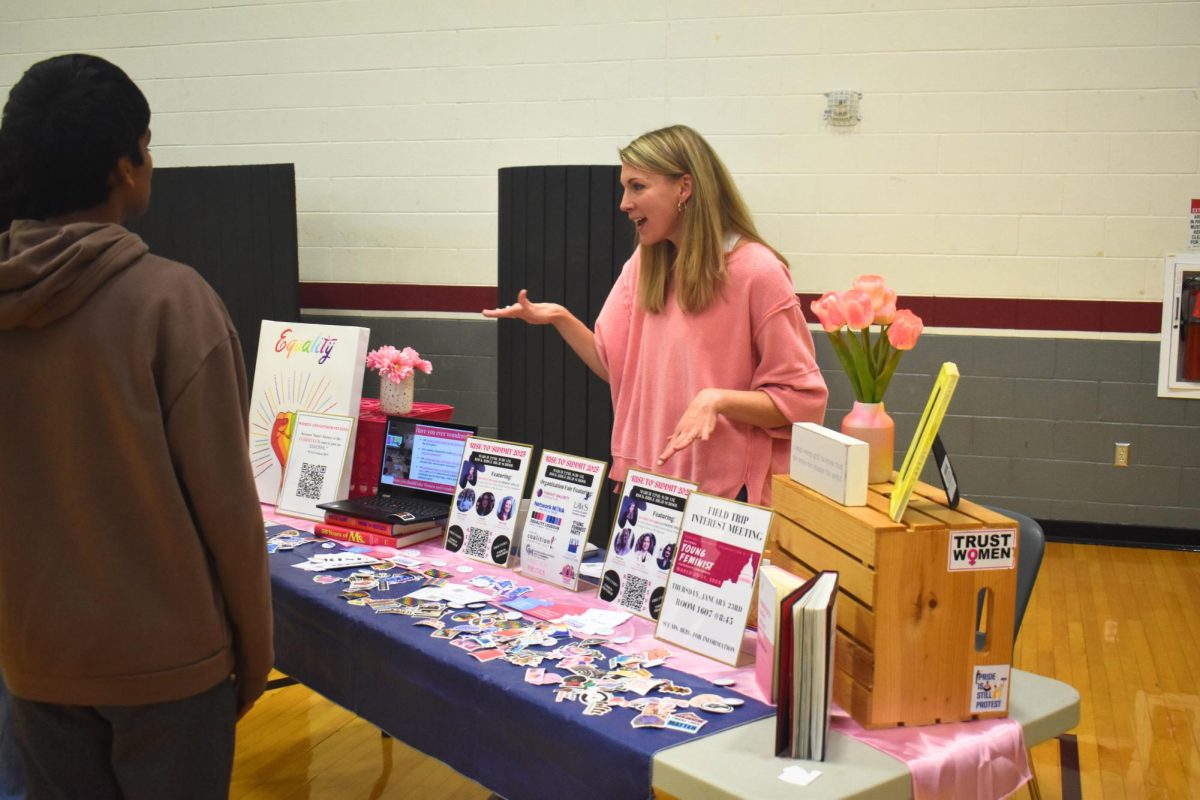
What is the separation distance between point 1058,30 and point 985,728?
14.2ft

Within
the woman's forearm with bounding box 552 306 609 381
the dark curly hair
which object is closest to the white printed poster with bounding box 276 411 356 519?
the woman's forearm with bounding box 552 306 609 381

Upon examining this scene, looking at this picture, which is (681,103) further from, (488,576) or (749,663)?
(749,663)

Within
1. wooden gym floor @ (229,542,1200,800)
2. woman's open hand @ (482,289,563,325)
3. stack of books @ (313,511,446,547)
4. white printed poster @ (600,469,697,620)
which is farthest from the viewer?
wooden gym floor @ (229,542,1200,800)

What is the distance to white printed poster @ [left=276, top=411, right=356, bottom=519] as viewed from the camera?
264 centimetres

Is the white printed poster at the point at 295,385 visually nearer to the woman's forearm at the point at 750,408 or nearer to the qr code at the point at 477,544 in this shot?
the qr code at the point at 477,544

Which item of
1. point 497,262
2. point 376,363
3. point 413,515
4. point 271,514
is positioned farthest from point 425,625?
point 497,262

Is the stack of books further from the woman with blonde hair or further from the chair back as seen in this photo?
the chair back

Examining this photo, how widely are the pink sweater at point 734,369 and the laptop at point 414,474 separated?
0.45 meters

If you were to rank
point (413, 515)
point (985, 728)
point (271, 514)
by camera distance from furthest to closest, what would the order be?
point (271, 514) → point (413, 515) → point (985, 728)

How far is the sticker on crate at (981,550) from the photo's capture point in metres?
1.47

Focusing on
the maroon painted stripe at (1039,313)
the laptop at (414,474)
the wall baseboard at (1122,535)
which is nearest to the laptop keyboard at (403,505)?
the laptop at (414,474)

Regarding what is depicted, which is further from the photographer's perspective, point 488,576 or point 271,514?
point 271,514

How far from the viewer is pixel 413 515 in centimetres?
241

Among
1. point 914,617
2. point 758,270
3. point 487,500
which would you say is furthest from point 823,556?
point 487,500
